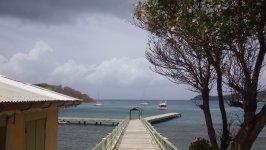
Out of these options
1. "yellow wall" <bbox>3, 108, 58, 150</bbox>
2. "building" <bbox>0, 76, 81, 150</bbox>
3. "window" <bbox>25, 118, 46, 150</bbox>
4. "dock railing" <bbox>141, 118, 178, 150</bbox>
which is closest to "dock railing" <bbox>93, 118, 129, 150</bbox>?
"dock railing" <bbox>141, 118, 178, 150</bbox>

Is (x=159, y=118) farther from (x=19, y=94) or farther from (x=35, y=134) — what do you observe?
(x=19, y=94)

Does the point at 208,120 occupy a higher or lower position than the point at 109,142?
higher

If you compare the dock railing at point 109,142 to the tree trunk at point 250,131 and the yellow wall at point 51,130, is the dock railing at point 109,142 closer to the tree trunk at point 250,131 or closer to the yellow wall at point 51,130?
the yellow wall at point 51,130

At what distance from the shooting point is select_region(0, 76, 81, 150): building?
6309mm

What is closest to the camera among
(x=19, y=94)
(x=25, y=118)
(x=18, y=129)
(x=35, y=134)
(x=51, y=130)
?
(x=19, y=94)

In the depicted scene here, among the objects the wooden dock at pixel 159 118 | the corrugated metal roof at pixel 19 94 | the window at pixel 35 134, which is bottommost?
the wooden dock at pixel 159 118

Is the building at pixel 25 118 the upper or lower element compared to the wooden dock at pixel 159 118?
upper

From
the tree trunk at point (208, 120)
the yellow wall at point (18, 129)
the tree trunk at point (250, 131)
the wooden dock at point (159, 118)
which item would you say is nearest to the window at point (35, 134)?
the yellow wall at point (18, 129)

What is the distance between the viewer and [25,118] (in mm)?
8266

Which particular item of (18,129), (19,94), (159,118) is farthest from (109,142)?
(159,118)

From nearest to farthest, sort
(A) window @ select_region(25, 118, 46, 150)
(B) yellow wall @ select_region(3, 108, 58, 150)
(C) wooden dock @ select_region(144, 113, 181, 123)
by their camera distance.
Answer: (B) yellow wall @ select_region(3, 108, 58, 150) < (A) window @ select_region(25, 118, 46, 150) < (C) wooden dock @ select_region(144, 113, 181, 123)

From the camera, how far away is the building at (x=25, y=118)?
6309 mm

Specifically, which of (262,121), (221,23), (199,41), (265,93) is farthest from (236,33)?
(265,93)

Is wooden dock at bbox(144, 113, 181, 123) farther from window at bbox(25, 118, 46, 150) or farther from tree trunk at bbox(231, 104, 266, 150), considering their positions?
window at bbox(25, 118, 46, 150)
